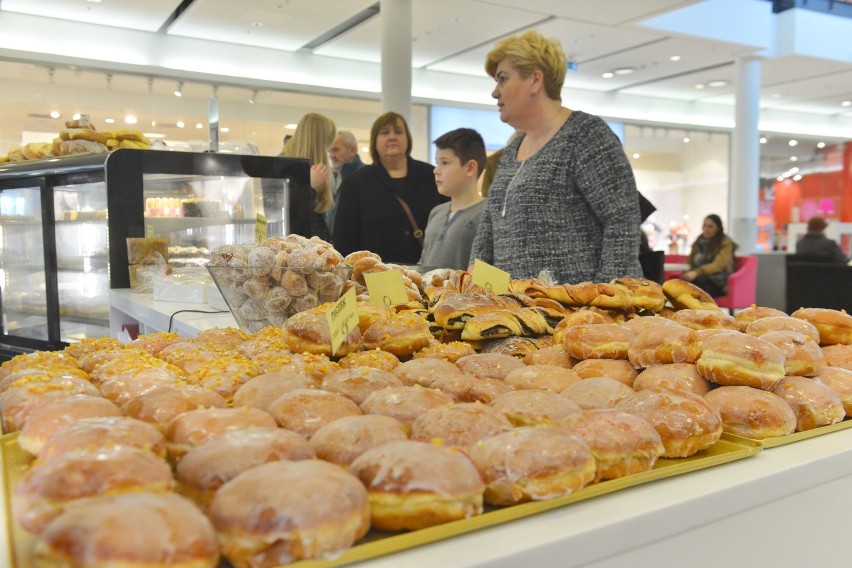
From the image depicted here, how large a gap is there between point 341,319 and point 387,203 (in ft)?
8.86

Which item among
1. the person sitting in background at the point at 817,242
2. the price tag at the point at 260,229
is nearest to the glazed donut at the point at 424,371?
the price tag at the point at 260,229

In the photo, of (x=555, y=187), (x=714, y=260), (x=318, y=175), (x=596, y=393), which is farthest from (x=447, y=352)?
(x=714, y=260)

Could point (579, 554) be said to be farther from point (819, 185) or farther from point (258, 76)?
point (819, 185)

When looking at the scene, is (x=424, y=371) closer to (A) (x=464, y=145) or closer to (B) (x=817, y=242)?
(A) (x=464, y=145)

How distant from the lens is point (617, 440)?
2.60 ft

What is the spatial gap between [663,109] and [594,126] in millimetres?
11422

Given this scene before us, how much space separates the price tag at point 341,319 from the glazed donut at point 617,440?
52cm

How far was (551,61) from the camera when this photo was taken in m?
2.64

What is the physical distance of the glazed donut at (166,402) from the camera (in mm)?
841

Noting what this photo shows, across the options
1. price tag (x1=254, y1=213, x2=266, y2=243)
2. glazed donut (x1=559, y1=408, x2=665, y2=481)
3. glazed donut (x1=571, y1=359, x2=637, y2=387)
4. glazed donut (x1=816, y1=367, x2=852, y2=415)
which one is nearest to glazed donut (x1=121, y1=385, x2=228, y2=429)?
glazed donut (x1=559, y1=408, x2=665, y2=481)

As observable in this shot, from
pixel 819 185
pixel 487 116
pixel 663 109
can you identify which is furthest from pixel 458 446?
pixel 819 185

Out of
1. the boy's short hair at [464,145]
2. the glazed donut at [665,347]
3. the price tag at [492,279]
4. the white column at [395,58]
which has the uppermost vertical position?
the white column at [395,58]

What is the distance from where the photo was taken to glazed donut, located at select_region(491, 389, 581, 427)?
874 mm

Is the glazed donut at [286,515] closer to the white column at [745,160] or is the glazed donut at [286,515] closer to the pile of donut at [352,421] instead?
the pile of donut at [352,421]
